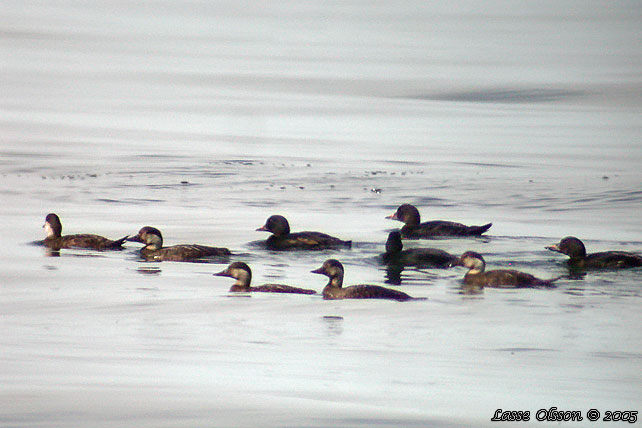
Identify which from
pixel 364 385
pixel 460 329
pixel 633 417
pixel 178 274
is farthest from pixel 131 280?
pixel 633 417

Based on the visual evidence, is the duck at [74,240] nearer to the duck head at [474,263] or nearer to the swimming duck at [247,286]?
the swimming duck at [247,286]

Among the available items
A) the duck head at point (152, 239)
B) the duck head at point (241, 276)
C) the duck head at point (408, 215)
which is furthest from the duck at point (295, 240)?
the duck head at point (241, 276)

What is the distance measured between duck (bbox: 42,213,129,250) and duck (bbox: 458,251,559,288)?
3.64 metres

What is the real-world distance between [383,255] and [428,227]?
1902 mm

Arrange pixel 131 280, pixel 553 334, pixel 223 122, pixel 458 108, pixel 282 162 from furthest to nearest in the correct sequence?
pixel 458 108 → pixel 223 122 → pixel 282 162 → pixel 131 280 → pixel 553 334

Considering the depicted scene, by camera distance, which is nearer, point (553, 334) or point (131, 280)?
point (553, 334)

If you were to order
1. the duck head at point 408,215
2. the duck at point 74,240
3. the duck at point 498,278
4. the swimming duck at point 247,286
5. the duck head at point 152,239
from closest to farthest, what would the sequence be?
the swimming duck at point 247,286
the duck at point 498,278
the duck head at point 152,239
the duck at point 74,240
the duck head at point 408,215

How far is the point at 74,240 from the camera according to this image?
44.4 ft

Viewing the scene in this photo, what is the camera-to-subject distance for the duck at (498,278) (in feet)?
37.7

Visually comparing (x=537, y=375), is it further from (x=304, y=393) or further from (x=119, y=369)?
(x=119, y=369)

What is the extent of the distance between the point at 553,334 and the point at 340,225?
24.0ft

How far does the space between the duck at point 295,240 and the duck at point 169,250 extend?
907 mm

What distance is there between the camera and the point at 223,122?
35938 millimetres

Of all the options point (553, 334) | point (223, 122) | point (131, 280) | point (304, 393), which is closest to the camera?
point (304, 393)
